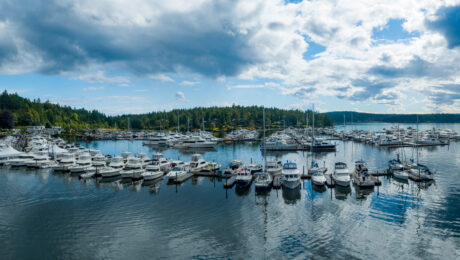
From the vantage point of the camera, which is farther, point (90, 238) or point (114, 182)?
point (114, 182)

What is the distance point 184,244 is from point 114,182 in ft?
84.5

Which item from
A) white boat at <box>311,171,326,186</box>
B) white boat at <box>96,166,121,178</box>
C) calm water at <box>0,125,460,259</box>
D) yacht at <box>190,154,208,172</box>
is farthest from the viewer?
yacht at <box>190,154,208,172</box>

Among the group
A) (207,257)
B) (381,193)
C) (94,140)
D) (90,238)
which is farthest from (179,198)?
(94,140)

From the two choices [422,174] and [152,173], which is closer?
[422,174]

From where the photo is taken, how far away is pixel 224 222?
26844mm

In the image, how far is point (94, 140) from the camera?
443ft

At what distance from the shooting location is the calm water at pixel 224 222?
21.5 metres

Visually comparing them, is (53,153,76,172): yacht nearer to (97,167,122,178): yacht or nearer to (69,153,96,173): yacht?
(69,153,96,173): yacht

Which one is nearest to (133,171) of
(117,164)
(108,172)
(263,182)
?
(108,172)

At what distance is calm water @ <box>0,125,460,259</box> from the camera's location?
70.6 feet

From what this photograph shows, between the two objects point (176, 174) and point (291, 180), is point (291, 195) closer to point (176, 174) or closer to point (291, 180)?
point (291, 180)

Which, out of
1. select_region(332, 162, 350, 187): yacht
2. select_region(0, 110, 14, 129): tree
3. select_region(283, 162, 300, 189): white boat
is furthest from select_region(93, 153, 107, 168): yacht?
select_region(0, 110, 14, 129): tree

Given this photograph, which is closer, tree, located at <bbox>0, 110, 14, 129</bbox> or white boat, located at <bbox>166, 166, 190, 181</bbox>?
white boat, located at <bbox>166, 166, 190, 181</bbox>

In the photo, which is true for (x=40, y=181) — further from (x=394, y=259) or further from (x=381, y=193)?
(x=381, y=193)
